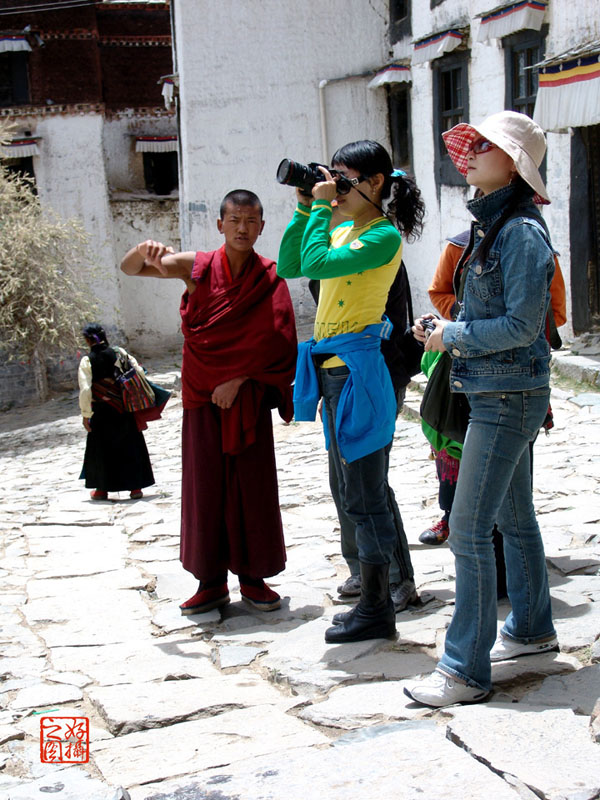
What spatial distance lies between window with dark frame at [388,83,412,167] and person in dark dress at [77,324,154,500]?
852 centimetres

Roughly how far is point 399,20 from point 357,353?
1246 cm

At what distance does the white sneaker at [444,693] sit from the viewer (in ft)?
8.93

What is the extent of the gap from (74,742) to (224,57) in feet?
45.6

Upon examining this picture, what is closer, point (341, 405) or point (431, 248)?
point (341, 405)

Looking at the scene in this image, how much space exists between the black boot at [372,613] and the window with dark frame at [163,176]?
1822 centimetres

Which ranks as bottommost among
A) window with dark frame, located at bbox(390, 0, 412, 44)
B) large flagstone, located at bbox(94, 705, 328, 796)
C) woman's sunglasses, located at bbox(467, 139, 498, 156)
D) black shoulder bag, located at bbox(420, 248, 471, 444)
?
large flagstone, located at bbox(94, 705, 328, 796)

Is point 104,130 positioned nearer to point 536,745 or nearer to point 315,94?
point 315,94

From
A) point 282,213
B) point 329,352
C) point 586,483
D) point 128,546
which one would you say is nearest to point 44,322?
point 282,213

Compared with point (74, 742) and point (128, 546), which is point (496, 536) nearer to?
point (74, 742)

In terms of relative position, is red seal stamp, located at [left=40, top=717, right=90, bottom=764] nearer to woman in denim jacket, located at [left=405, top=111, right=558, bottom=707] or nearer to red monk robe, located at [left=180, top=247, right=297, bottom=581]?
woman in denim jacket, located at [left=405, top=111, right=558, bottom=707]

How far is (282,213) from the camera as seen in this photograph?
1591 centimetres

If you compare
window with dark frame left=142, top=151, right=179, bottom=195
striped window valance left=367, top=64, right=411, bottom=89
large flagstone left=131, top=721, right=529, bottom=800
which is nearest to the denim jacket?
large flagstone left=131, top=721, right=529, bottom=800

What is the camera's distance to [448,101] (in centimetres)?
1285

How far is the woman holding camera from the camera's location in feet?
11.0
